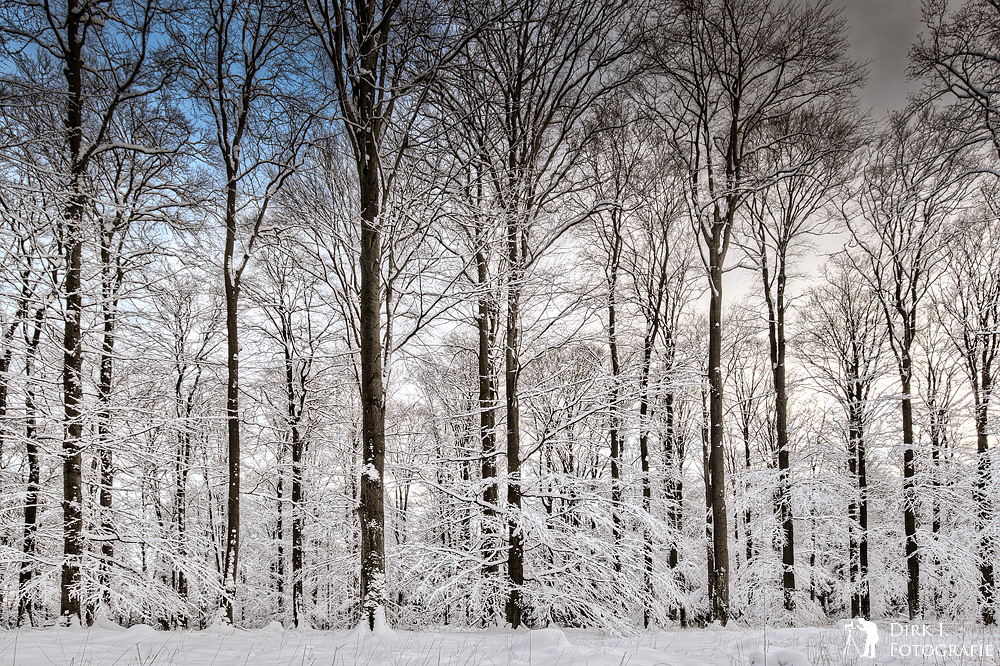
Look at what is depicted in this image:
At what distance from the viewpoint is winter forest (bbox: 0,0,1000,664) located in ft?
26.4

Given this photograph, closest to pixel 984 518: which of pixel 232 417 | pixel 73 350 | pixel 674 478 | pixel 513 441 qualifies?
pixel 674 478

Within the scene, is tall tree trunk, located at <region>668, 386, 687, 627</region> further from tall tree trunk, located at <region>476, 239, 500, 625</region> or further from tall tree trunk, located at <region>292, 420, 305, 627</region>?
tall tree trunk, located at <region>292, 420, 305, 627</region>

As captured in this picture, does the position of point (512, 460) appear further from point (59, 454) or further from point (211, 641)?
point (59, 454)

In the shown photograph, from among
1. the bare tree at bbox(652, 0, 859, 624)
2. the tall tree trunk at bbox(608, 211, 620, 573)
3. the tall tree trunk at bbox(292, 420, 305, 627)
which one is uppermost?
the bare tree at bbox(652, 0, 859, 624)

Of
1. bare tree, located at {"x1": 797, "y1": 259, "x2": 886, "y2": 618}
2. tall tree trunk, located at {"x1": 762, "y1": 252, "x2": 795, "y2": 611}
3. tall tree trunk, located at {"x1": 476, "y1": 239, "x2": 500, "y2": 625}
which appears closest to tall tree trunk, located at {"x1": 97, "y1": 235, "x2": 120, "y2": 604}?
tall tree trunk, located at {"x1": 476, "y1": 239, "x2": 500, "y2": 625}

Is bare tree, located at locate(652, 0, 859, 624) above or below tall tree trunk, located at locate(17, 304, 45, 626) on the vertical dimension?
above

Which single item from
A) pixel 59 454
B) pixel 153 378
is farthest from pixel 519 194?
pixel 153 378

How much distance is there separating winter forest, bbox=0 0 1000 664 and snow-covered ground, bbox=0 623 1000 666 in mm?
1064

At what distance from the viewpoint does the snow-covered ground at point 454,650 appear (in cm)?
432

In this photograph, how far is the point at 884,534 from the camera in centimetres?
1514

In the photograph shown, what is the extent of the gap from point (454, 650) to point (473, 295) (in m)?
4.32

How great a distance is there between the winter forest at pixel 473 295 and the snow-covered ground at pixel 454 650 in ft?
3.49

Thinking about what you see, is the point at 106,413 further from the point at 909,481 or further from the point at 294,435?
the point at 909,481

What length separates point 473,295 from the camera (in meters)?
7.50
